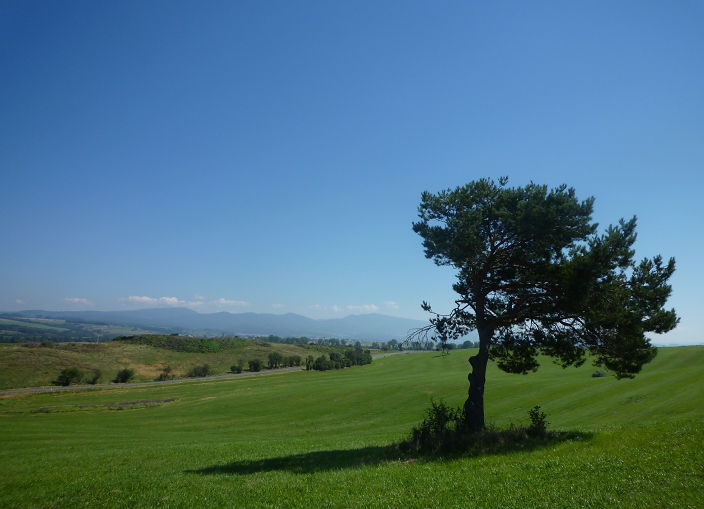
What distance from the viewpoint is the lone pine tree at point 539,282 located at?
51.6ft

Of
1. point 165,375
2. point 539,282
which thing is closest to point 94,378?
point 165,375

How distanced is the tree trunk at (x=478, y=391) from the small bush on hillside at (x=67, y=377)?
9657 cm

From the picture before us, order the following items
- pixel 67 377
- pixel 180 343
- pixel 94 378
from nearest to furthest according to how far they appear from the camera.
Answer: pixel 67 377 → pixel 94 378 → pixel 180 343

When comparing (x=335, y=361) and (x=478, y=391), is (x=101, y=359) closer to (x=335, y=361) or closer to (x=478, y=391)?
(x=335, y=361)

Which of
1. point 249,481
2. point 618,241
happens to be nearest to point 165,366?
point 249,481

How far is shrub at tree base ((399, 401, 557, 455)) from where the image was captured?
14836 mm

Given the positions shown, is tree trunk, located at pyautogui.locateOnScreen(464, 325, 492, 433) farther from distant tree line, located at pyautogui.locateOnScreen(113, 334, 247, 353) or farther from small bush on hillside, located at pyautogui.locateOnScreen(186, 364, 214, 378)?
distant tree line, located at pyautogui.locateOnScreen(113, 334, 247, 353)

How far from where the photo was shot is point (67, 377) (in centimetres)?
8231

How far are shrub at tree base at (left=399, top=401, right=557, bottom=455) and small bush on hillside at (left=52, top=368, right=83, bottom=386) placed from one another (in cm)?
9472

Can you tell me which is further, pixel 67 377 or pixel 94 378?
pixel 94 378

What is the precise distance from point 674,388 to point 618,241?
26025mm

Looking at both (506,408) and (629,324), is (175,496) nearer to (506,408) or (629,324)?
(629,324)

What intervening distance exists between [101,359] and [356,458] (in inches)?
4608

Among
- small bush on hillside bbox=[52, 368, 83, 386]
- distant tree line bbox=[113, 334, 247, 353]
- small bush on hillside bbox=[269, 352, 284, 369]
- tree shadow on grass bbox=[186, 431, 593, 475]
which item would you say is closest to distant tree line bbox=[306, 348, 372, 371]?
small bush on hillside bbox=[269, 352, 284, 369]
